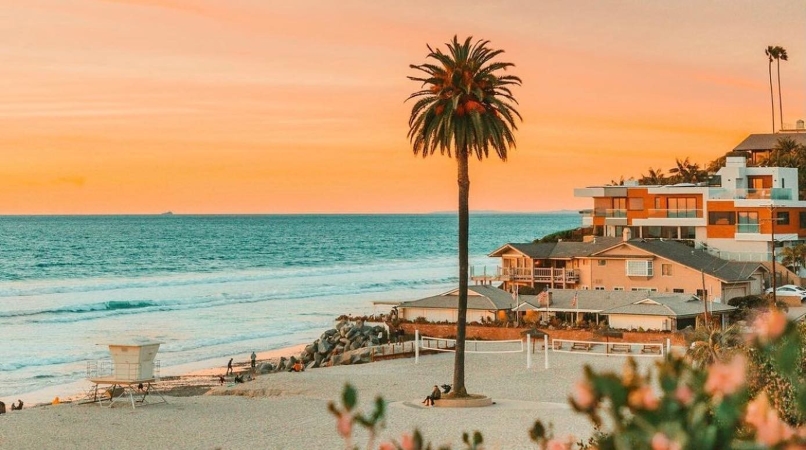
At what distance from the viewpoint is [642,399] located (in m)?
4.48

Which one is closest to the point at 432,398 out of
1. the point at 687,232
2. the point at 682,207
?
the point at 687,232

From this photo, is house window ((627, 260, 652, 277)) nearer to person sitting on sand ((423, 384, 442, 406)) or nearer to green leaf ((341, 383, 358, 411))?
person sitting on sand ((423, 384, 442, 406))

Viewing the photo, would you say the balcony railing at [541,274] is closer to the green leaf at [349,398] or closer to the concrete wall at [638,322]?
the concrete wall at [638,322]

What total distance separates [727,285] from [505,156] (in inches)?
1238

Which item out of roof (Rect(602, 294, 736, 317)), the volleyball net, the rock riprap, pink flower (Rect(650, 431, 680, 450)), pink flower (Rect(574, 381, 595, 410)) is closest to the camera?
pink flower (Rect(650, 431, 680, 450))

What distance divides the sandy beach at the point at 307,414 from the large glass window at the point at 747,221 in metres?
30.1

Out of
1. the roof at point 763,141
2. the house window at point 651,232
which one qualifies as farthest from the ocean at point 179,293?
the roof at point 763,141

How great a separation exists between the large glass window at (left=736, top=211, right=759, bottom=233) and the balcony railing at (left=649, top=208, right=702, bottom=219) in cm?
268

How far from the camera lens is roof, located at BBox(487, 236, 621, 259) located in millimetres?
64188

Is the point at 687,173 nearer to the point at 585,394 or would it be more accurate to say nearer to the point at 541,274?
the point at 541,274

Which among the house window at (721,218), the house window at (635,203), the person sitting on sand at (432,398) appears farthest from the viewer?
the house window at (635,203)

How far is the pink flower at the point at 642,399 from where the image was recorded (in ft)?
14.5

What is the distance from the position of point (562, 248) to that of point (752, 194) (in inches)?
550

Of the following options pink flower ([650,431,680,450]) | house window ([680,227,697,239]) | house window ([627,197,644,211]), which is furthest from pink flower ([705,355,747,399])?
house window ([627,197,644,211])
